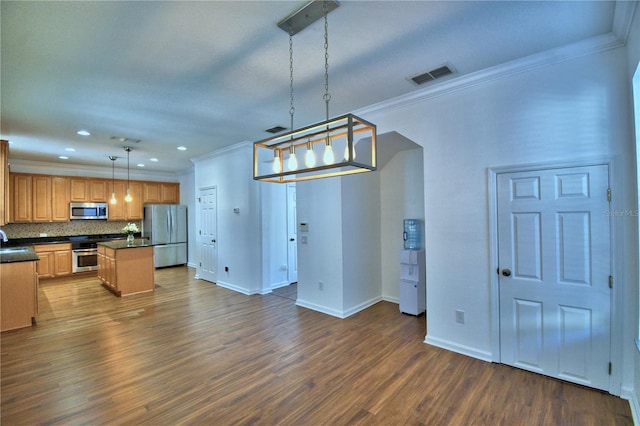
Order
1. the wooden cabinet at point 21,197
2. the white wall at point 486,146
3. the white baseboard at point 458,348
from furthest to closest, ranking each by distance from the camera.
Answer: the wooden cabinet at point 21,197 < the white baseboard at point 458,348 < the white wall at point 486,146

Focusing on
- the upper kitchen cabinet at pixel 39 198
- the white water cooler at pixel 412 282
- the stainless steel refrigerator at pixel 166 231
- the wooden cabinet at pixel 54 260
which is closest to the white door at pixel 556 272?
the white water cooler at pixel 412 282

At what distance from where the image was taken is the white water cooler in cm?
421

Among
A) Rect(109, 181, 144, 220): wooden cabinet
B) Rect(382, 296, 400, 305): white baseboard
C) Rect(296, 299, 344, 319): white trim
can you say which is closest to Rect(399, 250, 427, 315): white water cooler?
Rect(382, 296, 400, 305): white baseboard

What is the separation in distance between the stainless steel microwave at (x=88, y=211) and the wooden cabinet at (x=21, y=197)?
75 centimetres

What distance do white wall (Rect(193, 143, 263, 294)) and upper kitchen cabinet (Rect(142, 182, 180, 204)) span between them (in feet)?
10.4

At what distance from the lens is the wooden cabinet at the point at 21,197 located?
6.51 m

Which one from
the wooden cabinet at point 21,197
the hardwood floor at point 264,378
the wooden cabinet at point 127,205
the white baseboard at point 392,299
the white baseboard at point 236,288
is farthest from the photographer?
the wooden cabinet at point 127,205

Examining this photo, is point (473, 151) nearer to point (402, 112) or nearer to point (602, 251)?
point (402, 112)

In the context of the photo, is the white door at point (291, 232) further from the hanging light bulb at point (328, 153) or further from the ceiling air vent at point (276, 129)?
Answer: the hanging light bulb at point (328, 153)

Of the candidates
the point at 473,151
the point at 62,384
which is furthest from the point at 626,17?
the point at 62,384

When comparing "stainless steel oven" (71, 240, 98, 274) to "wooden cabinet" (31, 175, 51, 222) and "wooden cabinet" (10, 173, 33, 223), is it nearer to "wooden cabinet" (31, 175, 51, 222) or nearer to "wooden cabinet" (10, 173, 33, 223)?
"wooden cabinet" (31, 175, 51, 222)

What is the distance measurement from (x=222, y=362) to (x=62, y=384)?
135 cm

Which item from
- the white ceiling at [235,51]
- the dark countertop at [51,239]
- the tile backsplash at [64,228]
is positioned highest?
the white ceiling at [235,51]

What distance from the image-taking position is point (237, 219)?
5.77m
